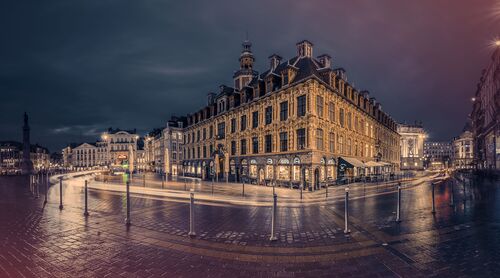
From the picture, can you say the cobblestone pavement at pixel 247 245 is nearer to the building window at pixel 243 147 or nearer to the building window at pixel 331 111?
the building window at pixel 331 111

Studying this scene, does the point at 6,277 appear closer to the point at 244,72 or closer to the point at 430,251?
the point at 430,251

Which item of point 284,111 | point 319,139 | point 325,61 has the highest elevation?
point 325,61

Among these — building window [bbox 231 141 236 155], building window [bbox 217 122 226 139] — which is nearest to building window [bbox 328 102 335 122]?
building window [bbox 231 141 236 155]

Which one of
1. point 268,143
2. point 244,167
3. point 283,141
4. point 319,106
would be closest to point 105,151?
point 244,167

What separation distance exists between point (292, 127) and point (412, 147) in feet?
328

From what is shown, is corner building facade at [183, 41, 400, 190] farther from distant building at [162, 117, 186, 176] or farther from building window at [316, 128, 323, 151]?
distant building at [162, 117, 186, 176]

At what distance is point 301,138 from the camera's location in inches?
1031

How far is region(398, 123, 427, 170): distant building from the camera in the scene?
4026 inches

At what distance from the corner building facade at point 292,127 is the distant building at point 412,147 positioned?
71.4 m

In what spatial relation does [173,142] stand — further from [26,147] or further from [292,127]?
[292,127]

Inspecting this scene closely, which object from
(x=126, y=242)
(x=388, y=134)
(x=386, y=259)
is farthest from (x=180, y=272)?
(x=388, y=134)

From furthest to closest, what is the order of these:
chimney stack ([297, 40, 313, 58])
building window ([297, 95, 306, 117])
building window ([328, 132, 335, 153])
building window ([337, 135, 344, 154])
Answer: building window ([337, 135, 344, 154]), chimney stack ([297, 40, 313, 58]), building window ([328, 132, 335, 153]), building window ([297, 95, 306, 117])

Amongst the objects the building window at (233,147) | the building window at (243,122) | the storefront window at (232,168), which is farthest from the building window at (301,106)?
the storefront window at (232,168)

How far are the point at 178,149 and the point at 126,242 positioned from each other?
60682mm
